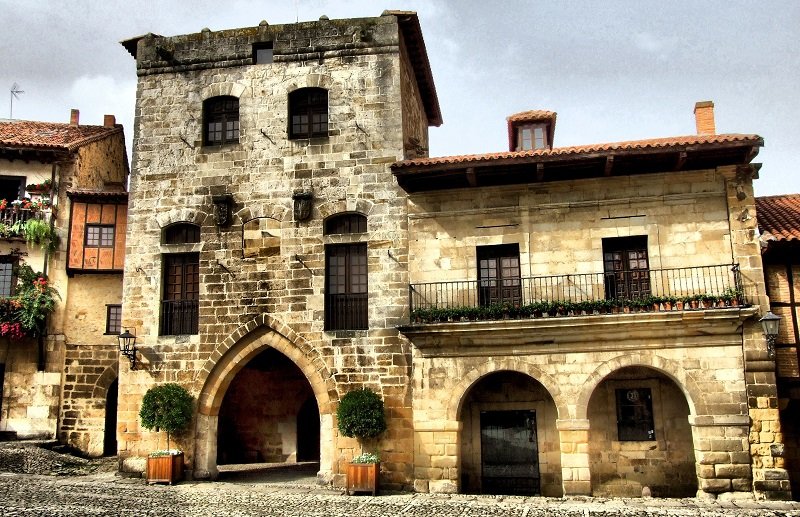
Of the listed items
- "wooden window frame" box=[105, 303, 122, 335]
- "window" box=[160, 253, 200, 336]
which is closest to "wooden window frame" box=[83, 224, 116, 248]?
"wooden window frame" box=[105, 303, 122, 335]

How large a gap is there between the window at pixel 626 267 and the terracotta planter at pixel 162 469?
1080 centimetres

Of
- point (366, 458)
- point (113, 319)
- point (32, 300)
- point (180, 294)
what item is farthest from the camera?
point (113, 319)

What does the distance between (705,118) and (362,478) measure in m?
12.7

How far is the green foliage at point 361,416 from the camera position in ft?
52.9

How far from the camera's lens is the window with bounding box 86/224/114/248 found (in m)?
21.3

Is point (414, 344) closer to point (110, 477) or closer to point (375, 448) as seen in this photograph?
point (375, 448)

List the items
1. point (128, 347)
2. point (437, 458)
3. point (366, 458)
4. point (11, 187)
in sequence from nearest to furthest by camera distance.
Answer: point (366, 458)
point (437, 458)
point (128, 347)
point (11, 187)

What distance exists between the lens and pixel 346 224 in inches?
709

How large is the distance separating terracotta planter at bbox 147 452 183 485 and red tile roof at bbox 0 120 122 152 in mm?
10215

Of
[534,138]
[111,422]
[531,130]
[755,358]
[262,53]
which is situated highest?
[262,53]

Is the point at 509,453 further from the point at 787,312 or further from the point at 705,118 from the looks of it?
the point at 705,118

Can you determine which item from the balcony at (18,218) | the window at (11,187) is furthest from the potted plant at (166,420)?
the window at (11,187)

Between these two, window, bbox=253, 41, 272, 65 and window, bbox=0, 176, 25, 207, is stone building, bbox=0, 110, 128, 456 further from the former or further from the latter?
window, bbox=253, 41, 272, 65

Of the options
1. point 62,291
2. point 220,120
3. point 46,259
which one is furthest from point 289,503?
point 46,259
